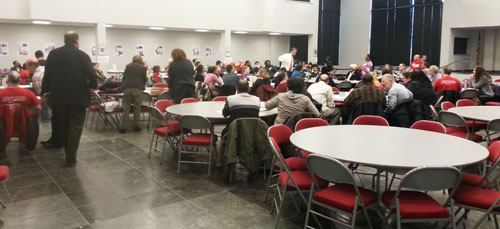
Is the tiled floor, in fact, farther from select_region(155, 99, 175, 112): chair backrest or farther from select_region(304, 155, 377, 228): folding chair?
select_region(155, 99, 175, 112): chair backrest

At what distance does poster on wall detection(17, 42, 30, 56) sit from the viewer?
12562mm

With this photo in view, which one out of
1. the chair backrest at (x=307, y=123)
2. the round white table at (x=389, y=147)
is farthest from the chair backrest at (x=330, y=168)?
the chair backrest at (x=307, y=123)

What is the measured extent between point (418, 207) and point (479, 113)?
10.5 ft

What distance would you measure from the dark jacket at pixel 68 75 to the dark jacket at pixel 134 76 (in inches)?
80.7

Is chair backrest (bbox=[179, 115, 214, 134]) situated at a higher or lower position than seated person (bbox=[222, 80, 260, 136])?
lower

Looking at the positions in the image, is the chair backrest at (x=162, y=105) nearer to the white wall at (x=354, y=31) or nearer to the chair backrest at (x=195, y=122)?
the chair backrest at (x=195, y=122)

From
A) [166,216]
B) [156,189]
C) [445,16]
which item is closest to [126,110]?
[156,189]

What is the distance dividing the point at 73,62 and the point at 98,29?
737 centimetres

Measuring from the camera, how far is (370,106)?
5.57m

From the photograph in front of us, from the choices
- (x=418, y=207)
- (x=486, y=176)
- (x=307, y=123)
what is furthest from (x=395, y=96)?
(x=418, y=207)

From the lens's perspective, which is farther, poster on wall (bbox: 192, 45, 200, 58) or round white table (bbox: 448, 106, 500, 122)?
poster on wall (bbox: 192, 45, 200, 58)

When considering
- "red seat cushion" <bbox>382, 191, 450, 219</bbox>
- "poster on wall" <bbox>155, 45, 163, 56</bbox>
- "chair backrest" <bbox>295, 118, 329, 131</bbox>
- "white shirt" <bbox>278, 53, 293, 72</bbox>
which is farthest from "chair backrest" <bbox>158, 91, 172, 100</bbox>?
"poster on wall" <bbox>155, 45, 163, 56</bbox>

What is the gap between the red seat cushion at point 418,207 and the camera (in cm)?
275

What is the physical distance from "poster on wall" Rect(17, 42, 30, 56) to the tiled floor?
26.2 ft
